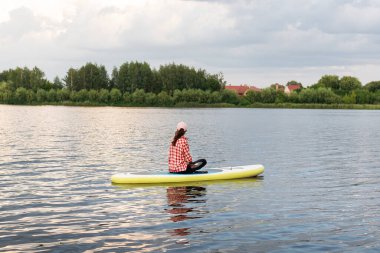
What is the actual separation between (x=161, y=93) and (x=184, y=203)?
6017 inches

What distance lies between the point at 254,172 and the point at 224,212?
7.18 meters

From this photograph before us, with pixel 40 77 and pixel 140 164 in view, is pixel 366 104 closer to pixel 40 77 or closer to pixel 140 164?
pixel 40 77

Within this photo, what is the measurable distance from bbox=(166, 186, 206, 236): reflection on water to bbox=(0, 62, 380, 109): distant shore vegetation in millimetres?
148684

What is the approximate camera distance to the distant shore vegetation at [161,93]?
168 metres

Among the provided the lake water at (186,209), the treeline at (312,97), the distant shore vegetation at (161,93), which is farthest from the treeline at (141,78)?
the lake water at (186,209)

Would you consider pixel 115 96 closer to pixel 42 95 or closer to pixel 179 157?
pixel 42 95

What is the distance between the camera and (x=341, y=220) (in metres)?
14.5

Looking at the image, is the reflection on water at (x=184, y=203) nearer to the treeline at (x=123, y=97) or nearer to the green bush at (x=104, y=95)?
the treeline at (x=123, y=97)

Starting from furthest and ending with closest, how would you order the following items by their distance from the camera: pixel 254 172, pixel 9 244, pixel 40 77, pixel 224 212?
pixel 40 77, pixel 254 172, pixel 224 212, pixel 9 244

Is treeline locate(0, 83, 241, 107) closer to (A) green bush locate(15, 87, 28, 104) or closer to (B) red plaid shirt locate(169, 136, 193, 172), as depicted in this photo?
(A) green bush locate(15, 87, 28, 104)

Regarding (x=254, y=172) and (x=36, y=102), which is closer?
(x=254, y=172)

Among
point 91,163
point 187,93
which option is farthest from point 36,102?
point 91,163

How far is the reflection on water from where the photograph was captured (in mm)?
14586

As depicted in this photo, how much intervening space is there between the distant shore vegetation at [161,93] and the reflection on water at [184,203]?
14868 cm
